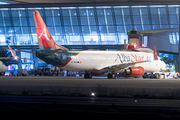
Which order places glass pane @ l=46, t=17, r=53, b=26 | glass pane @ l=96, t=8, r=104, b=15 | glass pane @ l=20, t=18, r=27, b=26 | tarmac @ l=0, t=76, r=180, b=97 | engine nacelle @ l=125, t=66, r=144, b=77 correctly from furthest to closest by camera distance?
1. glass pane @ l=20, t=18, r=27, b=26
2. glass pane @ l=46, t=17, r=53, b=26
3. glass pane @ l=96, t=8, r=104, b=15
4. engine nacelle @ l=125, t=66, r=144, b=77
5. tarmac @ l=0, t=76, r=180, b=97

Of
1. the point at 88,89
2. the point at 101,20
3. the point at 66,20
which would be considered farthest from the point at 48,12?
the point at 88,89

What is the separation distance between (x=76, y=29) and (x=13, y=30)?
48.3 ft

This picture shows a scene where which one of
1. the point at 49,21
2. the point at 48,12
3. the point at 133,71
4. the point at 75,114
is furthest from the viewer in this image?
the point at 49,21

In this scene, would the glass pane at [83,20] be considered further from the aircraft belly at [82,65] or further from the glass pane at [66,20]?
the aircraft belly at [82,65]

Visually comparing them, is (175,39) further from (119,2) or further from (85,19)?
(85,19)

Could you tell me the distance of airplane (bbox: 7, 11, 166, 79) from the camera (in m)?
31.8

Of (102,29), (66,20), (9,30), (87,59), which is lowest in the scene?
(87,59)

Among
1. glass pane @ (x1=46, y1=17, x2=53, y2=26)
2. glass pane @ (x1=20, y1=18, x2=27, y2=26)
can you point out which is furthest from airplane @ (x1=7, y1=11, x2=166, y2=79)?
glass pane @ (x1=20, y1=18, x2=27, y2=26)

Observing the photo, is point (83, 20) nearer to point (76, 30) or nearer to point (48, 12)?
point (76, 30)

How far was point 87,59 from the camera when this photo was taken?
3525 centimetres

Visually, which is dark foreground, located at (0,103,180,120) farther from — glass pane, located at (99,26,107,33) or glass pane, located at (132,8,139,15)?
glass pane, located at (132,8,139,15)

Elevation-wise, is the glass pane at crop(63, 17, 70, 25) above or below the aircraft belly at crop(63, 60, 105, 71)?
above

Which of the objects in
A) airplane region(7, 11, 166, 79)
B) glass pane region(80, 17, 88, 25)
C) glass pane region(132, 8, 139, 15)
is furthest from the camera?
glass pane region(80, 17, 88, 25)

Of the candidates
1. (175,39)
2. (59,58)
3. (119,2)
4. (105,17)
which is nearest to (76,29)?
(105,17)
